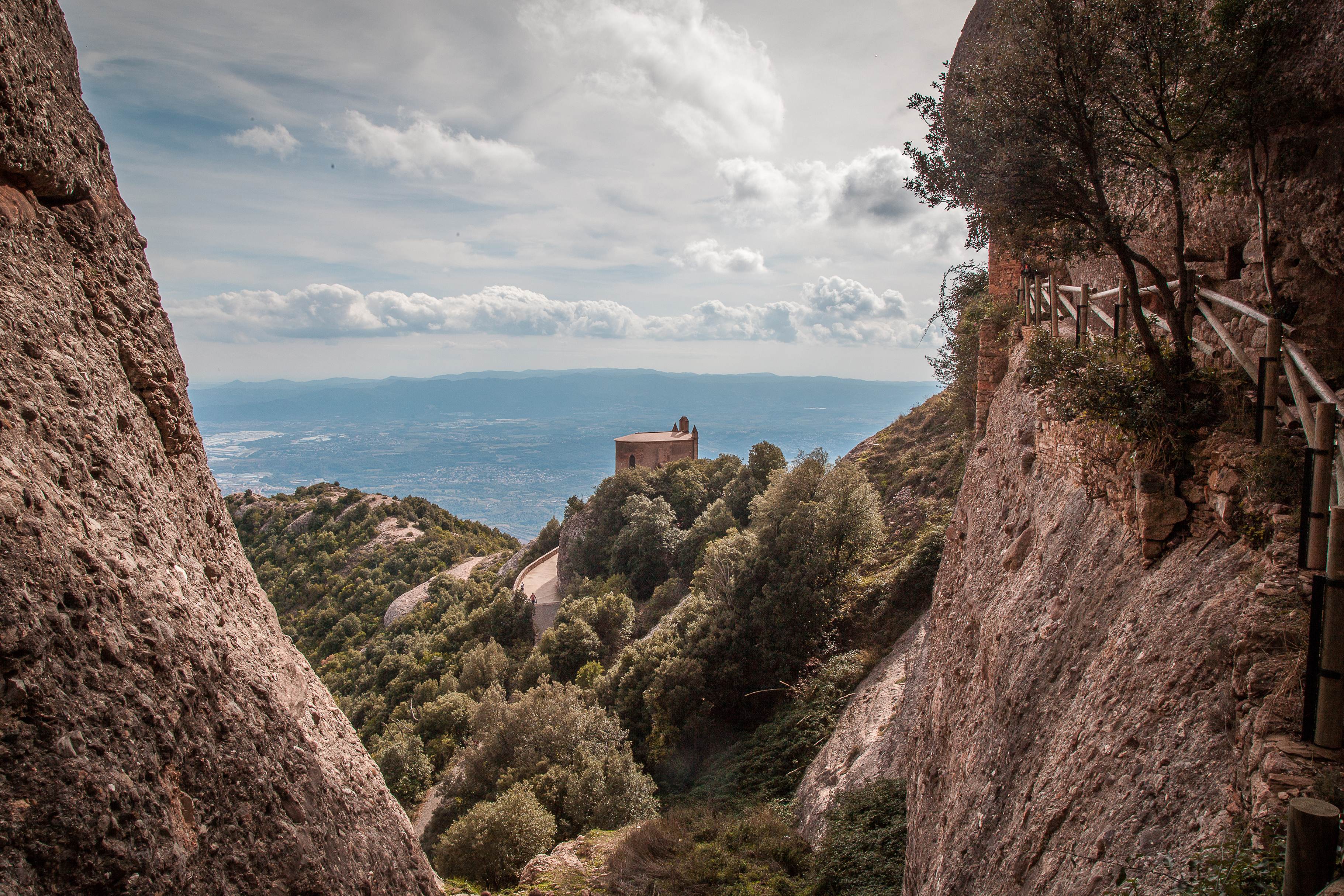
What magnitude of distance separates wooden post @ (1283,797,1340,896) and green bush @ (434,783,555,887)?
15229mm

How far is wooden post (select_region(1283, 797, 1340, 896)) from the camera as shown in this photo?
7.77 ft

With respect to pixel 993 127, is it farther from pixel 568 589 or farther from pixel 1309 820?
pixel 568 589

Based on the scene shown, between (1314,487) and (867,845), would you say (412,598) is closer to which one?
(867,845)

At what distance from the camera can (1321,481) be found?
11.0 feet

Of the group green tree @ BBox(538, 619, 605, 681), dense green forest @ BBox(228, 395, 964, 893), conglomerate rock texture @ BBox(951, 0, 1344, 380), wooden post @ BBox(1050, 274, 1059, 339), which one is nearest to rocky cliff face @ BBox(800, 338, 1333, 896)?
wooden post @ BBox(1050, 274, 1059, 339)

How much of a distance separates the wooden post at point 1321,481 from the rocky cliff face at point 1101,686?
21 cm

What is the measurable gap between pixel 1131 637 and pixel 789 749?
506 inches

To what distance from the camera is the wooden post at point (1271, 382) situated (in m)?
4.31

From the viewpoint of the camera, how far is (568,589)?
136 ft

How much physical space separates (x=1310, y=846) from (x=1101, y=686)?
2194mm

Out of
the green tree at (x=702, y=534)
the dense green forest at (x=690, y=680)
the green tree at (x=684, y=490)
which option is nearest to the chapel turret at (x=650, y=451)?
the green tree at (x=684, y=490)

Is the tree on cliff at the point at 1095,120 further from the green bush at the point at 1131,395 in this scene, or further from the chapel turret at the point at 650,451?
the chapel turret at the point at 650,451

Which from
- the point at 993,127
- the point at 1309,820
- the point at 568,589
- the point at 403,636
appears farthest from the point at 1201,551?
the point at 403,636

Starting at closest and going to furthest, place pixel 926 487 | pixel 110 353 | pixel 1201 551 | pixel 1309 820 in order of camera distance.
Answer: pixel 1309 820 < pixel 110 353 < pixel 1201 551 < pixel 926 487
